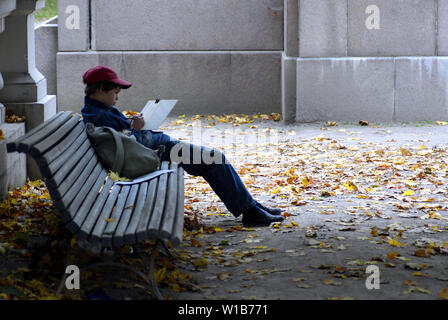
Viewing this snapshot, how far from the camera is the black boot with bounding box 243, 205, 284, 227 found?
18.2 feet

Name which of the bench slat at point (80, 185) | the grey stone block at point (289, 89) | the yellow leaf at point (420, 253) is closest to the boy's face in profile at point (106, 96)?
the bench slat at point (80, 185)

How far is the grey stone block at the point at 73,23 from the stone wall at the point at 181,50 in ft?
0.05

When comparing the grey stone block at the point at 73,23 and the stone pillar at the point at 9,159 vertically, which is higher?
the grey stone block at the point at 73,23

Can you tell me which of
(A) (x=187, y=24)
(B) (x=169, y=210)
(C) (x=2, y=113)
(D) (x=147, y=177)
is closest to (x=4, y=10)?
(C) (x=2, y=113)

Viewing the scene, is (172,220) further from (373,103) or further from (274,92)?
(274,92)

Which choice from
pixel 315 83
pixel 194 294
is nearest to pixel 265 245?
pixel 194 294

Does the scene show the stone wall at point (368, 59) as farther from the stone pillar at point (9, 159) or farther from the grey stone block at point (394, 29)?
the stone pillar at point (9, 159)

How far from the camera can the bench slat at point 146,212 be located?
12.0 feet

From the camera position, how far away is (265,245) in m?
5.02

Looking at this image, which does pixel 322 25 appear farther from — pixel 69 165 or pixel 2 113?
pixel 69 165

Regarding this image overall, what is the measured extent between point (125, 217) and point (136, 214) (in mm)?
62

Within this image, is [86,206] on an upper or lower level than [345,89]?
lower

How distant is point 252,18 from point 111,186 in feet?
26.1

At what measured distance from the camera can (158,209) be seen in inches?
157
